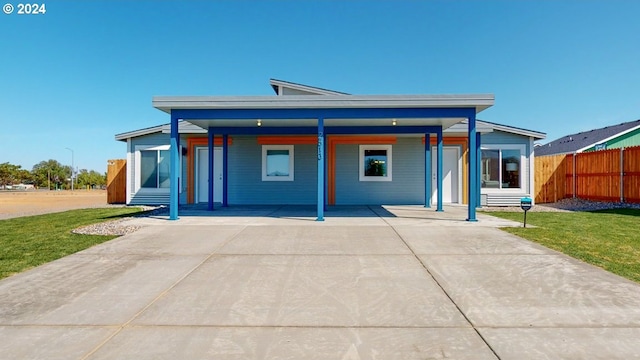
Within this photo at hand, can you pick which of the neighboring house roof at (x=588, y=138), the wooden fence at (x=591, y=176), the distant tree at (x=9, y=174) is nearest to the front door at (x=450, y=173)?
the wooden fence at (x=591, y=176)

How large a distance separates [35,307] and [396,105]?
791 cm

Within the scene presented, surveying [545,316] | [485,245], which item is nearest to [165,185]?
[485,245]

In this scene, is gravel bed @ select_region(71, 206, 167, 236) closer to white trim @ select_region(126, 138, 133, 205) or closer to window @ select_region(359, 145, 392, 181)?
white trim @ select_region(126, 138, 133, 205)

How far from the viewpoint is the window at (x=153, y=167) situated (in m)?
15.3

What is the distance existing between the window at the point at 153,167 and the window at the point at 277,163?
15.0 ft

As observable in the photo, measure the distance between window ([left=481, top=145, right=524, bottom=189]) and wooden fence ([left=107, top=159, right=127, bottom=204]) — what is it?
16999 mm

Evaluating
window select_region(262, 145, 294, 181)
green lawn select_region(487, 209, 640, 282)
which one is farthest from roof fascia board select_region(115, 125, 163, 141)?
green lawn select_region(487, 209, 640, 282)

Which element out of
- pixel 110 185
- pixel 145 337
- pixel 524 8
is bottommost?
pixel 145 337

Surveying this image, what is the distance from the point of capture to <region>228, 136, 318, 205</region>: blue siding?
14453 millimetres

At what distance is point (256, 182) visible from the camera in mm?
14539

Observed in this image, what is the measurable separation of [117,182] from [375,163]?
12.8 meters

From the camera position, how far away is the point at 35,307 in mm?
3473

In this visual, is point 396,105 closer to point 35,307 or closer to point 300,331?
point 300,331

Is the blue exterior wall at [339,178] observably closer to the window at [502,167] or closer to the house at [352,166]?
the house at [352,166]
